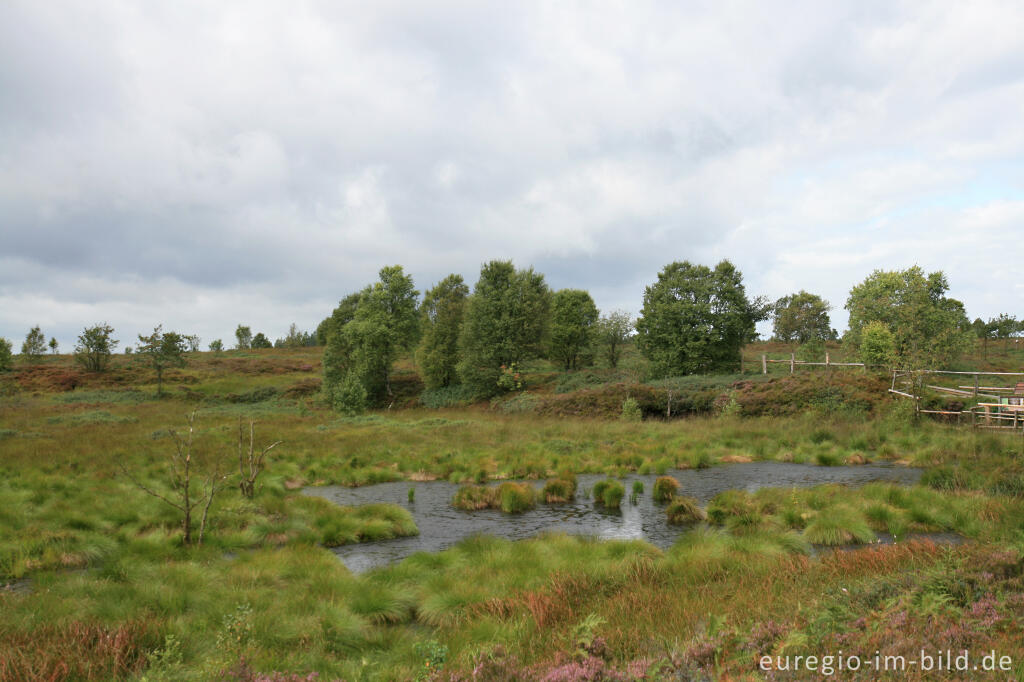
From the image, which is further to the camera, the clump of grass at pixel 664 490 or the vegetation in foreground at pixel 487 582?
the clump of grass at pixel 664 490

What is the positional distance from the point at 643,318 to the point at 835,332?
2481 inches

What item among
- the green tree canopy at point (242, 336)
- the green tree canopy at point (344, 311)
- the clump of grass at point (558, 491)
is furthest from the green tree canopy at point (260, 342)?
the clump of grass at point (558, 491)

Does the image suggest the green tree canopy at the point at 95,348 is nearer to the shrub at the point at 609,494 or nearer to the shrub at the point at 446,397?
the shrub at the point at 446,397

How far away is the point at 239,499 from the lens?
13656mm

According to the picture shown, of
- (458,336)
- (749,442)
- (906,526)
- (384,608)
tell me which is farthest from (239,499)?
(458,336)

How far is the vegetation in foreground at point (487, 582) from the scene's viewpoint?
15.8 feet

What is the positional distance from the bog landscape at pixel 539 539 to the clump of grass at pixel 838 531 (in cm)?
6

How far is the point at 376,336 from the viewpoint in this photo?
5206 centimetres

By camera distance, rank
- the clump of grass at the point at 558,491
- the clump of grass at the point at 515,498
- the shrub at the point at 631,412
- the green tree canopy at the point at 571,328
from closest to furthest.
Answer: the clump of grass at the point at 515,498, the clump of grass at the point at 558,491, the shrub at the point at 631,412, the green tree canopy at the point at 571,328

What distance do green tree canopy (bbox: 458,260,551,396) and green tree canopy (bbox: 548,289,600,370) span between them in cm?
693

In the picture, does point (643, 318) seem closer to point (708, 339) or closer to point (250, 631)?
point (708, 339)

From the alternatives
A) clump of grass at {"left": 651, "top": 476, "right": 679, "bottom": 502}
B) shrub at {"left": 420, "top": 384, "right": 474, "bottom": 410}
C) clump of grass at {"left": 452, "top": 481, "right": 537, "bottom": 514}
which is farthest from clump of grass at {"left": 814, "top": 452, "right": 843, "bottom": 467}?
shrub at {"left": 420, "top": 384, "right": 474, "bottom": 410}

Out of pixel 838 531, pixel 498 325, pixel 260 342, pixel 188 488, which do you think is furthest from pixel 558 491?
pixel 260 342

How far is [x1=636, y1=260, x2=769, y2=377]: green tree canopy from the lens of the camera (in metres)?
46.1
